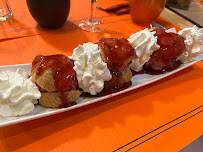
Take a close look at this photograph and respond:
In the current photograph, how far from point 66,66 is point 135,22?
1.39 m

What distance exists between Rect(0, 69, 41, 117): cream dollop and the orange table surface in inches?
3.9

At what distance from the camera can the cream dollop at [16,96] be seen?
839 millimetres

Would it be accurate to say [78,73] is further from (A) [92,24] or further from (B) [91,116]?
(A) [92,24]

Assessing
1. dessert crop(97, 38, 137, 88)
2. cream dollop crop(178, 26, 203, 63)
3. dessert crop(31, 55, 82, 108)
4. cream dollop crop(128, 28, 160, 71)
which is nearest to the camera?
dessert crop(31, 55, 82, 108)

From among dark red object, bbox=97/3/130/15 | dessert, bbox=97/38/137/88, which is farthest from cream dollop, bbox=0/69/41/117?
dark red object, bbox=97/3/130/15

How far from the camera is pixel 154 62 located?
1.30m

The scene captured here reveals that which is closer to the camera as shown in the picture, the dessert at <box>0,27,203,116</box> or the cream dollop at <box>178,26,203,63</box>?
the dessert at <box>0,27,203,116</box>

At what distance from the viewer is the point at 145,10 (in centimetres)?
189

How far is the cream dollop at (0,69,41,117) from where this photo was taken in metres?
0.84

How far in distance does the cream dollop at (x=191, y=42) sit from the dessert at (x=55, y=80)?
3.20 ft

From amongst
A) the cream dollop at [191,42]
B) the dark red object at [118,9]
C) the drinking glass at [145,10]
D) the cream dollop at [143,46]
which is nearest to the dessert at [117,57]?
the cream dollop at [143,46]

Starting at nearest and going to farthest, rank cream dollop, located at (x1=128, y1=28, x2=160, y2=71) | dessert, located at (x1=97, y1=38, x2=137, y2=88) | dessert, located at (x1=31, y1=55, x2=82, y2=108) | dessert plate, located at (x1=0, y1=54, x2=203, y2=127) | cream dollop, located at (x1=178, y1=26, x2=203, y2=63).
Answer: dessert plate, located at (x1=0, y1=54, x2=203, y2=127) < dessert, located at (x1=31, y1=55, x2=82, y2=108) < dessert, located at (x1=97, y1=38, x2=137, y2=88) < cream dollop, located at (x1=128, y1=28, x2=160, y2=71) < cream dollop, located at (x1=178, y1=26, x2=203, y2=63)

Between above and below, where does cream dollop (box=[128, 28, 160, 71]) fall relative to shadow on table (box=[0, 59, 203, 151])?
above

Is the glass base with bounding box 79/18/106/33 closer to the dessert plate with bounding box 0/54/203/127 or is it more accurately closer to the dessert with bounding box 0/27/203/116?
the dessert with bounding box 0/27/203/116
